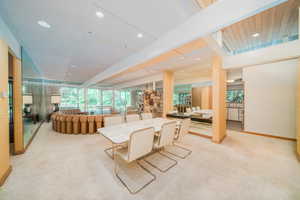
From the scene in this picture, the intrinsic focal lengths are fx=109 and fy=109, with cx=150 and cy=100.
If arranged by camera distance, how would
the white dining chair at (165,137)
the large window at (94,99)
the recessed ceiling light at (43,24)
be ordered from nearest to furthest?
the recessed ceiling light at (43,24) → the white dining chair at (165,137) → the large window at (94,99)

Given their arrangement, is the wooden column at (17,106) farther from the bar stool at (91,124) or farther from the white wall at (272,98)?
the white wall at (272,98)

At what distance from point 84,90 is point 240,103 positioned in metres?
11.1

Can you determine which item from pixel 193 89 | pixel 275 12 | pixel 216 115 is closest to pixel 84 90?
pixel 193 89

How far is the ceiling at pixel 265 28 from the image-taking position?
2.40 meters

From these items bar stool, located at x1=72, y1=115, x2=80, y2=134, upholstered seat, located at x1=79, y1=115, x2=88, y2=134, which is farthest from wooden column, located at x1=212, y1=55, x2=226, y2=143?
bar stool, located at x1=72, y1=115, x2=80, y2=134

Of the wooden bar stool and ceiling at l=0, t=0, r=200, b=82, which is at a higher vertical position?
ceiling at l=0, t=0, r=200, b=82

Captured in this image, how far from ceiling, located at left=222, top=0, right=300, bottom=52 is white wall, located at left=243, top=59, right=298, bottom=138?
3.27 feet

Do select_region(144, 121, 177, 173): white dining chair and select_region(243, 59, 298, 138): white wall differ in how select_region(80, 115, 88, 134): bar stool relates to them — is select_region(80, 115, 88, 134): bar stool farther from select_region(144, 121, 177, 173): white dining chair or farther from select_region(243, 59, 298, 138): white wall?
select_region(243, 59, 298, 138): white wall

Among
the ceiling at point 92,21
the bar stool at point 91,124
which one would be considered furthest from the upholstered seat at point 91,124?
the ceiling at point 92,21

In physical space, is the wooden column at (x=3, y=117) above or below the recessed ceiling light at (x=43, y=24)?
below

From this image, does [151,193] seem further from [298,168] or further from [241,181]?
[298,168]

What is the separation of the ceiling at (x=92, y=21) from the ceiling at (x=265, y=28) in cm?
198

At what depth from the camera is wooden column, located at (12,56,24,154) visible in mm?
2566

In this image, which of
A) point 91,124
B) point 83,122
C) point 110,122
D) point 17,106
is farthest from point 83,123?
point 110,122
